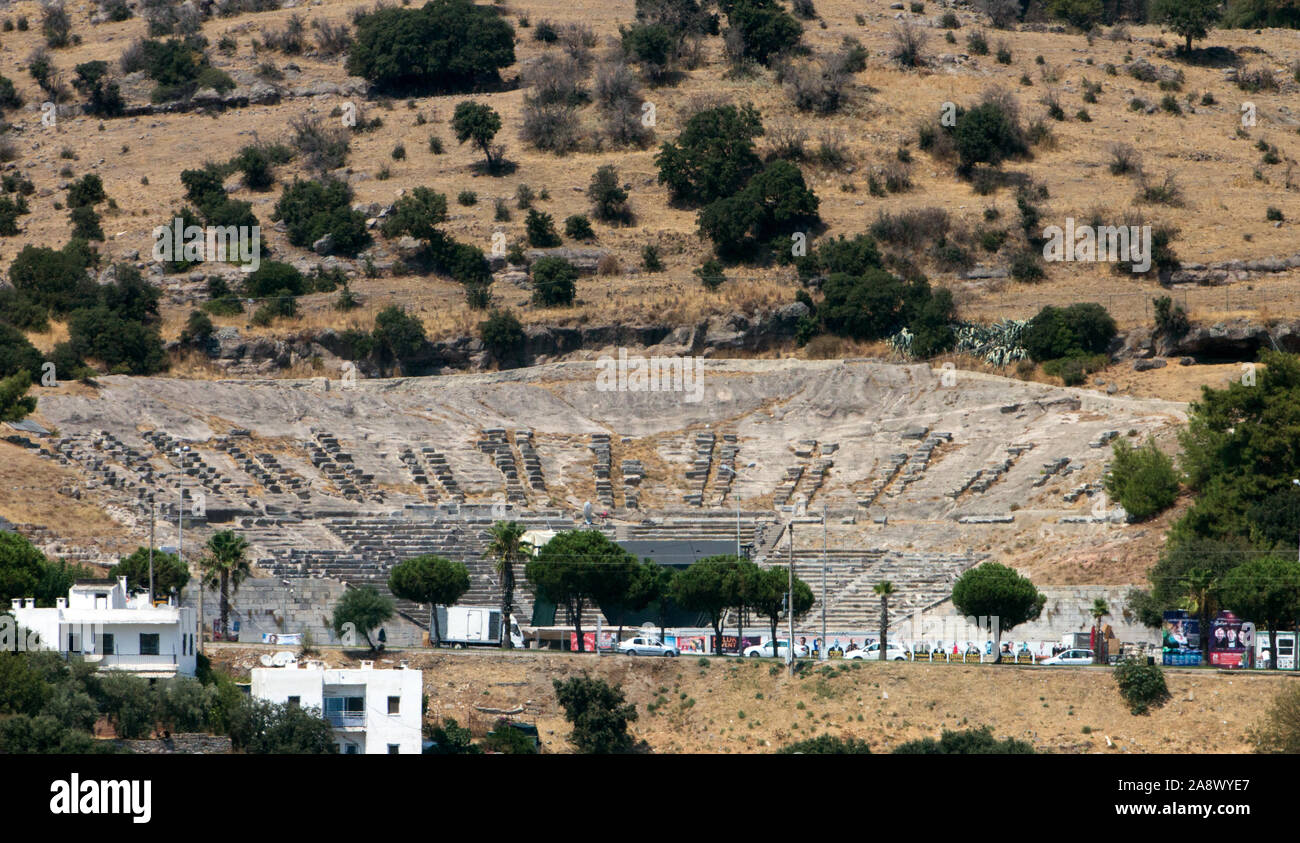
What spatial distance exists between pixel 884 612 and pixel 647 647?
22.8 ft

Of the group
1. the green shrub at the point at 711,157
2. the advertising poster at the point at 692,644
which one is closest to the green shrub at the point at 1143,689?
the advertising poster at the point at 692,644

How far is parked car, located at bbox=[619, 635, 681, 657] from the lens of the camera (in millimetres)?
64312

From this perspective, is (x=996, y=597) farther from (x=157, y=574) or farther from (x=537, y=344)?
(x=537, y=344)

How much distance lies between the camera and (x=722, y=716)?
5922 centimetres

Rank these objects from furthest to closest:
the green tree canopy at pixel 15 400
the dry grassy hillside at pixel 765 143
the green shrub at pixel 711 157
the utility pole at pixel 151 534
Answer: the green shrub at pixel 711 157
the dry grassy hillside at pixel 765 143
the green tree canopy at pixel 15 400
the utility pole at pixel 151 534

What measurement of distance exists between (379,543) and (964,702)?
2387 cm

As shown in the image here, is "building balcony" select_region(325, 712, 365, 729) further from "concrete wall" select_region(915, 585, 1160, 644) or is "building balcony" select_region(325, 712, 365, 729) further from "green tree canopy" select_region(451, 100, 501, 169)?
"green tree canopy" select_region(451, 100, 501, 169)

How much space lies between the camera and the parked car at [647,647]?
64.3m

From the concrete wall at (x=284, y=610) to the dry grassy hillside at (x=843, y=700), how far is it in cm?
535

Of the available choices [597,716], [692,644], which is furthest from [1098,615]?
[597,716]

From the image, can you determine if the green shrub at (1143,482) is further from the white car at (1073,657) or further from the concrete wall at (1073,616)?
the white car at (1073,657)

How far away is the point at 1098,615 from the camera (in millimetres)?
65562
